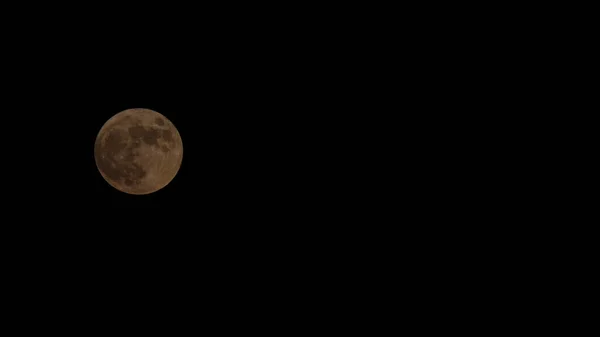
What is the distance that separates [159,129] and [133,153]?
0.41 meters

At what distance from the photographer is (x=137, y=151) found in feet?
14.8

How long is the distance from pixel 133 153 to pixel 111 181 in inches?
20.0

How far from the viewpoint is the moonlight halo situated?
4.52 metres

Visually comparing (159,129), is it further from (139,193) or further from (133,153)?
(139,193)

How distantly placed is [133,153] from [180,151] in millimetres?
578

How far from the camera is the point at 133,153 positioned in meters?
4.50

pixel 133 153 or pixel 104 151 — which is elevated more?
pixel 104 151

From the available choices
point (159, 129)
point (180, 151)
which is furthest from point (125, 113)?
point (180, 151)

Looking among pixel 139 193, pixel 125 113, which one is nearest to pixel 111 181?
pixel 139 193

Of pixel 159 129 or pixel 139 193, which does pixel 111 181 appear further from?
pixel 159 129

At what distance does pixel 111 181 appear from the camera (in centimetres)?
470

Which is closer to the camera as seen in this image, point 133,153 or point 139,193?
point 133,153

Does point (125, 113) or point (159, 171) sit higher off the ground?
point (125, 113)

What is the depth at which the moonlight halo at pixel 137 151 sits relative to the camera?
14.8 feet
